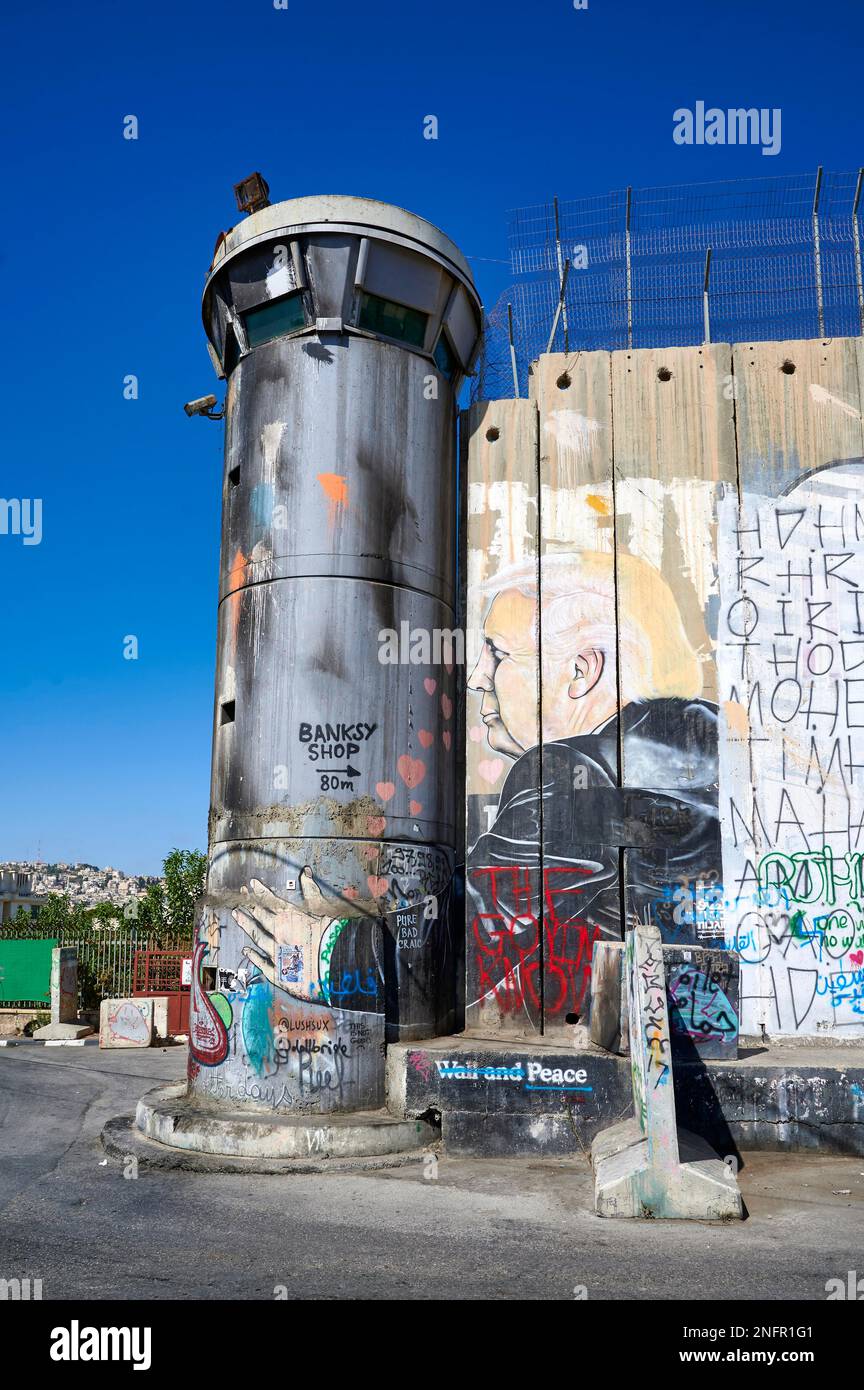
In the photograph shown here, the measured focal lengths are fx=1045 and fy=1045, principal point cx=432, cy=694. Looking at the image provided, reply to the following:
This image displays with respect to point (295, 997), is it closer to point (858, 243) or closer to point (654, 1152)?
point (654, 1152)

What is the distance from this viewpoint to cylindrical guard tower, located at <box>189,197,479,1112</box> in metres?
13.4

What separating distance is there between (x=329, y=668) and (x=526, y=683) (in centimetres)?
368

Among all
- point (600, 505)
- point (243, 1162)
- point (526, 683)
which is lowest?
point (243, 1162)

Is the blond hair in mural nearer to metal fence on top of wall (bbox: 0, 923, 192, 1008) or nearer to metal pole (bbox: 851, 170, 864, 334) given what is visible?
metal pole (bbox: 851, 170, 864, 334)

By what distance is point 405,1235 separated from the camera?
940cm

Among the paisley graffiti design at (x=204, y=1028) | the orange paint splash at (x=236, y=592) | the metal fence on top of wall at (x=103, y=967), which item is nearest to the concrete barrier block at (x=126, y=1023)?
the metal fence on top of wall at (x=103, y=967)

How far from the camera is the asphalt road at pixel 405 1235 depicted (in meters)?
7.92

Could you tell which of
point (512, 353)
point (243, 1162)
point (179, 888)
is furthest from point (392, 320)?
point (179, 888)

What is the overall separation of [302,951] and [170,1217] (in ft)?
12.9

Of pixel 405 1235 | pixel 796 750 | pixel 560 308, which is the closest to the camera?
pixel 405 1235

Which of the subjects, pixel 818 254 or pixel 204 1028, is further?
pixel 818 254

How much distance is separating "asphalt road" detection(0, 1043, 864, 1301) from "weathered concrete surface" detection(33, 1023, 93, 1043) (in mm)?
11831

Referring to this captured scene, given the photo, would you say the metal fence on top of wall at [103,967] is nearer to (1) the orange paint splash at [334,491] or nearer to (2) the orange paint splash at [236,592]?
(2) the orange paint splash at [236,592]

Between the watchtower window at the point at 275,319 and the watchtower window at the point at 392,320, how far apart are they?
2.96 feet
